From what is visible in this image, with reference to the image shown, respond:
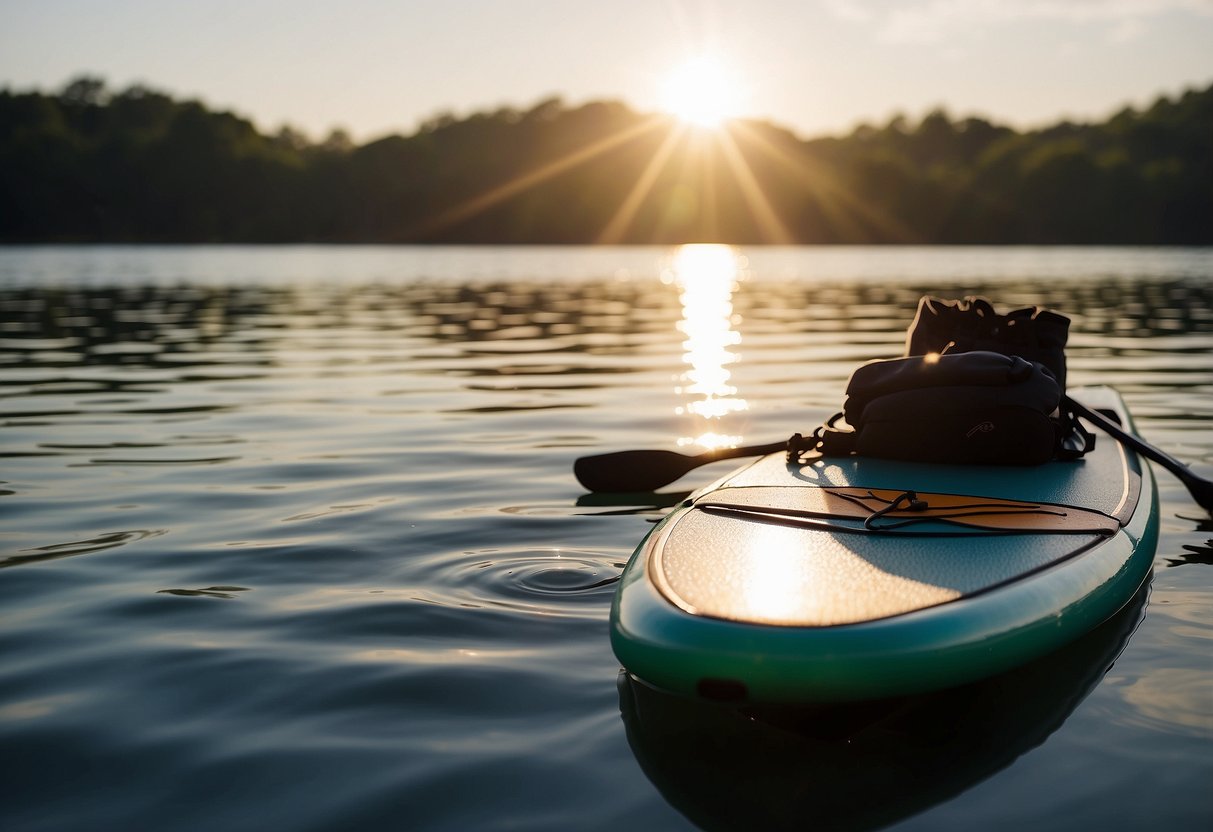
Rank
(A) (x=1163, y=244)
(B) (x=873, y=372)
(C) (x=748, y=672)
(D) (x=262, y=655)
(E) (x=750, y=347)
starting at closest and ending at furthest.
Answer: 1. (C) (x=748, y=672)
2. (D) (x=262, y=655)
3. (B) (x=873, y=372)
4. (E) (x=750, y=347)
5. (A) (x=1163, y=244)

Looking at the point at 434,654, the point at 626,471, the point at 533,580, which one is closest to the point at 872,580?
the point at 434,654

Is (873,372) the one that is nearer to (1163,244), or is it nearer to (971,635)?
(971,635)

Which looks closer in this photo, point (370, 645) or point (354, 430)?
point (370, 645)

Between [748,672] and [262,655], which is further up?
[748,672]

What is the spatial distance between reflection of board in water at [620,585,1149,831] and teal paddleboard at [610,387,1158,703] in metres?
0.20

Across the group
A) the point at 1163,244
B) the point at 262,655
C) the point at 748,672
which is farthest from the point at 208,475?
the point at 1163,244

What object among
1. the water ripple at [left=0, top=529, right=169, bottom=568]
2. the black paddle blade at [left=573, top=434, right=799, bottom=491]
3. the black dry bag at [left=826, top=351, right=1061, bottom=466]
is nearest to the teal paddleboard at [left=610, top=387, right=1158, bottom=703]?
the black dry bag at [left=826, top=351, right=1061, bottom=466]

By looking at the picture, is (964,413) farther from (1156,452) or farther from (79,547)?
(79,547)

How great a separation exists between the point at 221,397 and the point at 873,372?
6.23 metres

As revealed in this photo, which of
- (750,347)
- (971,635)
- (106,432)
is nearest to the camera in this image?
(971,635)

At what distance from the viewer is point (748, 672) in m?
2.54

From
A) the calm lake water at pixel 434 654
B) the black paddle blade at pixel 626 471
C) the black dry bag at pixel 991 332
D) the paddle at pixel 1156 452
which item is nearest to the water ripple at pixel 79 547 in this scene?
the calm lake water at pixel 434 654

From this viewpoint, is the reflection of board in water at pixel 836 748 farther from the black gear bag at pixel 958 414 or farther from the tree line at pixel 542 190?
the tree line at pixel 542 190

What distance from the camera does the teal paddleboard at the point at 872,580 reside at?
258 centimetres
